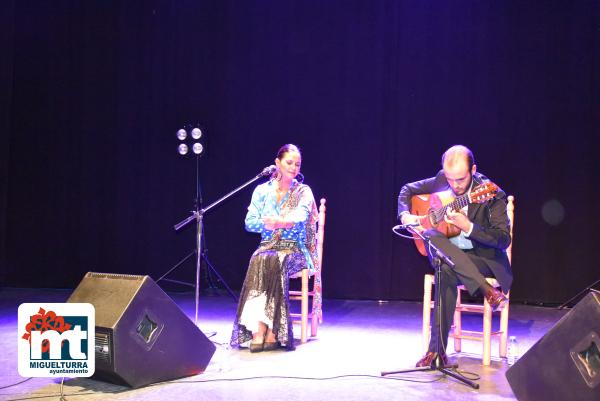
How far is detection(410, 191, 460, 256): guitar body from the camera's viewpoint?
11.7 feet

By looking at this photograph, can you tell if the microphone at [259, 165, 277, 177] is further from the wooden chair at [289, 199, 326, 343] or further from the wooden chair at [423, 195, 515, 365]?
the wooden chair at [423, 195, 515, 365]

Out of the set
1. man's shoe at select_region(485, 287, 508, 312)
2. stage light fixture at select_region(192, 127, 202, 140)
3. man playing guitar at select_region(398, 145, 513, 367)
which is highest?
stage light fixture at select_region(192, 127, 202, 140)

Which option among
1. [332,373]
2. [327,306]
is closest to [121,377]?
[332,373]

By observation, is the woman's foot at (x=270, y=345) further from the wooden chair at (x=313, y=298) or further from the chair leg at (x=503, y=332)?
the chair leg at (x=503, y=332)

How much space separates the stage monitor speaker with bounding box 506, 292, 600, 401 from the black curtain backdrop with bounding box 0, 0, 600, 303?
3438mm

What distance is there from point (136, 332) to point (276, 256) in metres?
1.34

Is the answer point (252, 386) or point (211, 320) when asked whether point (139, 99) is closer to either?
point (211, 320)

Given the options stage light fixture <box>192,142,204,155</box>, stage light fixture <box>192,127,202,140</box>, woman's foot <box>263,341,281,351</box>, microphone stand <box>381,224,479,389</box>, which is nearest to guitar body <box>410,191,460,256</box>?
microphone stand <box>381,224,479,389</box>

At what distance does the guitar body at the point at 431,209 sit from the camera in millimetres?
3578

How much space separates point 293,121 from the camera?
6156mm

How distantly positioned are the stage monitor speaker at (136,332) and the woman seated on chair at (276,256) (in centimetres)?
77

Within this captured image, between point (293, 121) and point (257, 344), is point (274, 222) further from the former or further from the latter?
point (293, 121)

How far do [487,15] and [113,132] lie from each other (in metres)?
3.94

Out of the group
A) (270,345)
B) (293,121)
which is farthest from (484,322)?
(293,121)
